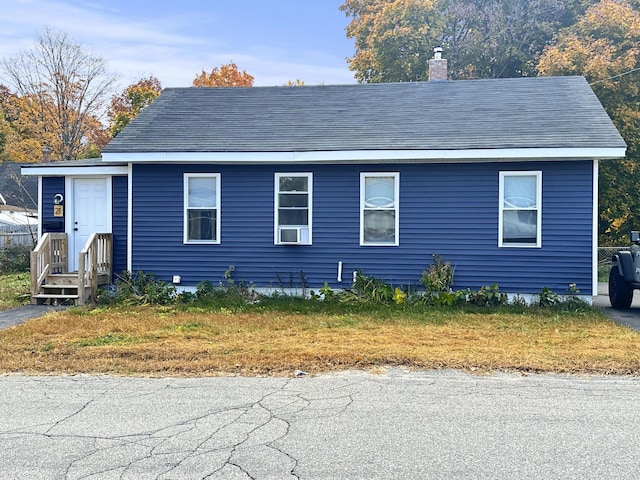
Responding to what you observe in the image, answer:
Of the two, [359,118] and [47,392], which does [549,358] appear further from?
[359,118]

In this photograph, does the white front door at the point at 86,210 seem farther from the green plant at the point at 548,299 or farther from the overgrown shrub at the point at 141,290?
the green plant at the point at 548,299

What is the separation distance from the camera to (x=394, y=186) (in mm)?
12258

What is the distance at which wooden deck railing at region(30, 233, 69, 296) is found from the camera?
1207cm

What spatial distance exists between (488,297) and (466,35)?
19590 mm

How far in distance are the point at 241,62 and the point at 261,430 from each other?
3703cm

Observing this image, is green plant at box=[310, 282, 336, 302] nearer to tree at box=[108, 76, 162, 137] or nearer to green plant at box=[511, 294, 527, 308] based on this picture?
green plant at box=[511, 294, 527, 308]

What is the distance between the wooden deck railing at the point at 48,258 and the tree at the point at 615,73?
16782 mm

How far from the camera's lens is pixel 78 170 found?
13102 mm

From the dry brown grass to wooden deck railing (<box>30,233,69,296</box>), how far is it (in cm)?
180

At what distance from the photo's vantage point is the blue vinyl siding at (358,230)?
11641mm

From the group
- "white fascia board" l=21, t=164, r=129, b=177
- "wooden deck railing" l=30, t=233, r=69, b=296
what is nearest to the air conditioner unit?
"white fascia board" l=21, t=164, r=129, b=177

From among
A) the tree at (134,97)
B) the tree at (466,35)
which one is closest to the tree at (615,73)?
the tree at (466,35)

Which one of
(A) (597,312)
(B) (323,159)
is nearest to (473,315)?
(A) (597,312)

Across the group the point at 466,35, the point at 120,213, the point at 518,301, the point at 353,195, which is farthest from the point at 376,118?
the point at 466,35
